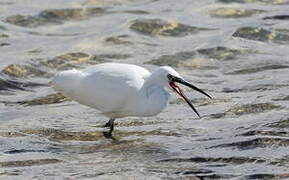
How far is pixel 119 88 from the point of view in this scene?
32.4 ft

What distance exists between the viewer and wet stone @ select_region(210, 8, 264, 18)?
1576cm

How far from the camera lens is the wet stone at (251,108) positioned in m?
10.7

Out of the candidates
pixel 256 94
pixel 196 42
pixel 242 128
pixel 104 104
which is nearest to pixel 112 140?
pixel 104 104

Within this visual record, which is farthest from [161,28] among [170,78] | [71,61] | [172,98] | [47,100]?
[170,78]

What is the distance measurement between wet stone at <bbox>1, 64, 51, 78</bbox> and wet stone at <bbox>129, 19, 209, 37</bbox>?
2.40m

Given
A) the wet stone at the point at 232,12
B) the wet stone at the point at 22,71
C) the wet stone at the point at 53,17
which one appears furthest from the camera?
the wet stone at the point at 232,12

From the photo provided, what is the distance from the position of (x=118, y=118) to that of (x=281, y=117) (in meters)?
1.86

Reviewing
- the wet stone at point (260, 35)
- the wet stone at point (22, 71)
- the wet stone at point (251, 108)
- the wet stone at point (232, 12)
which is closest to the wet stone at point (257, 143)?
the wet stone at point (251, 108)

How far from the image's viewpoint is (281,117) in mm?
10148

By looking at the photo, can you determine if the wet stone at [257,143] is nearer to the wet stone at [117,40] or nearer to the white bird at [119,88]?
the white bird at [119,88]

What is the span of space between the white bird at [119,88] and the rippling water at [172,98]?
31cm

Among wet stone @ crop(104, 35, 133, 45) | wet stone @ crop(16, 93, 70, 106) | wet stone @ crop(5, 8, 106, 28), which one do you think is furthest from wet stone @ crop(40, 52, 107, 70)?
wet stone @ crop(5, 8, 106, 28)

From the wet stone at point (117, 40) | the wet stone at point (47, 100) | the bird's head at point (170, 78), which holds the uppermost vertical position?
the bird's head at point (170, 78)

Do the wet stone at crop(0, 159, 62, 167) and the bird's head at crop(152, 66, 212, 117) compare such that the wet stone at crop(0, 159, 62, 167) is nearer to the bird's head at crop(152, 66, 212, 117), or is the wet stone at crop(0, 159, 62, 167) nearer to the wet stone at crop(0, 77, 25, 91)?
the bird's head at crop(152, 66, 212, 117)
